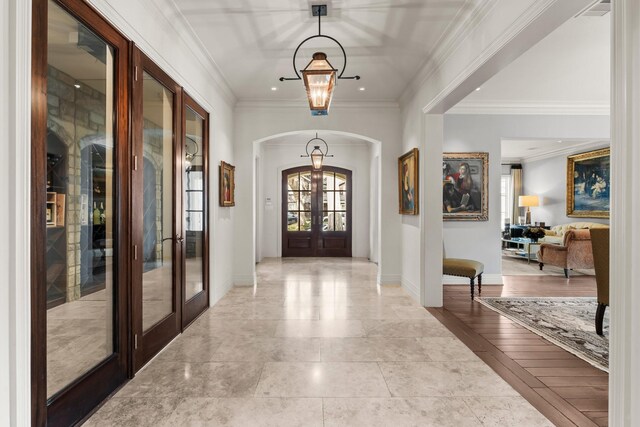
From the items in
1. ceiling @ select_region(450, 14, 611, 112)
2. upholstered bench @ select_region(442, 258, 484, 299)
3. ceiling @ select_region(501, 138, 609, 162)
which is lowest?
upholstered bench @ select_region(442, 258, 484, 299)

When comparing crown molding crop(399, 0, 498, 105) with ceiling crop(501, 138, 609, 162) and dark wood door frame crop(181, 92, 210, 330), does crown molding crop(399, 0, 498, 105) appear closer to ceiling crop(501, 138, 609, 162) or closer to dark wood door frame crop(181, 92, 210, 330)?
dark wood door frame crop(181, 92, 210, 330)

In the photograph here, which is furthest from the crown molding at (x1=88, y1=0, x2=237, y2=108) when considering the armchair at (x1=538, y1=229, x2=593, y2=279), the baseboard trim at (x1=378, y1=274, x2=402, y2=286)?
the armchair at (x1=538, y1=229, x2=593, y2=279)

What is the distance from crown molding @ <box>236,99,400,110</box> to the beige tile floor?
3328mm

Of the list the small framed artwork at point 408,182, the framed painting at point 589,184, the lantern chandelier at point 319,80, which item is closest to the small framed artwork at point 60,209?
the lantern chandelier at point 319,80

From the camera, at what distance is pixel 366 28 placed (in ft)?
11.3

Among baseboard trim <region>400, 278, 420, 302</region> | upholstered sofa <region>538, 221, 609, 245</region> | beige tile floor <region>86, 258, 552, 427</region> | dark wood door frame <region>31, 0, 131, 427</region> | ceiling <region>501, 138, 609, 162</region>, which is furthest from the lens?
ceiling <region>501, 138, 609, 162</region>

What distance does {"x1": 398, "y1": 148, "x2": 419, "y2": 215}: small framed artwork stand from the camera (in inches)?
187

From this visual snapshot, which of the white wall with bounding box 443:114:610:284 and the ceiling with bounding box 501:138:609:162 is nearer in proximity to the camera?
the white wall with bounding box 443:114:610:284

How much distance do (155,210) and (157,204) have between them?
2.6 inches

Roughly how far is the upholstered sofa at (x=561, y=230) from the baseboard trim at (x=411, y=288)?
4.40m

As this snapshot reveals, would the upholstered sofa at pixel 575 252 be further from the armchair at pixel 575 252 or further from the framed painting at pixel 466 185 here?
the framed painting at pixel 466 185

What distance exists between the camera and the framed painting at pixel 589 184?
7805 millimetres
